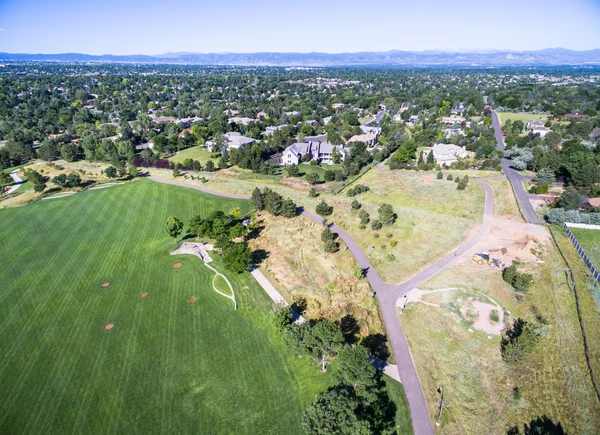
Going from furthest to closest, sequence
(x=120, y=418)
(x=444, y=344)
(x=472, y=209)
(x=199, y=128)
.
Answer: (x=199, y=128)
(x=472, y=209)
(x=444, y=344)
(x=120, y=418)

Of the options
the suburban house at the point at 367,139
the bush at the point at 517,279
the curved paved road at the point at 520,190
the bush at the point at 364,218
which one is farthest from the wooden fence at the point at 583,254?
the suburban house at the point at 367,139

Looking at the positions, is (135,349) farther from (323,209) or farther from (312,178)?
(312,178)

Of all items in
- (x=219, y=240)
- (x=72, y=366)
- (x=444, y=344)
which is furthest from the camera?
(x=219, y=240)

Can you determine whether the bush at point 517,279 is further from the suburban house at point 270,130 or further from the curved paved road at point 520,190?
the suburban house at point 270,130

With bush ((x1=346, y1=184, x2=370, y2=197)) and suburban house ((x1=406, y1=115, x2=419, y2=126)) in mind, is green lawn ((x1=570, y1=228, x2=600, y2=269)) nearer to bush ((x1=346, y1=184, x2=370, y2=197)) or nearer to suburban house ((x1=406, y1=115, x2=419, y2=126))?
bush ((x1=346, y1=184, x2=370, y2=197))

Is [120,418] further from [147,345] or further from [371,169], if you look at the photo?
[371,169]

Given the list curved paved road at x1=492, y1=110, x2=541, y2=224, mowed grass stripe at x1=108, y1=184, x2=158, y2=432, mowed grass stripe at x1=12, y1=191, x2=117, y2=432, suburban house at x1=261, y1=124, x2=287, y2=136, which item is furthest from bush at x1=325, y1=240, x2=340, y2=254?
suburban house at x1=261, y1=124, x2=287, y2=136

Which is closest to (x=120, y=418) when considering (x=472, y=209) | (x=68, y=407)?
(x=68, y=407)
